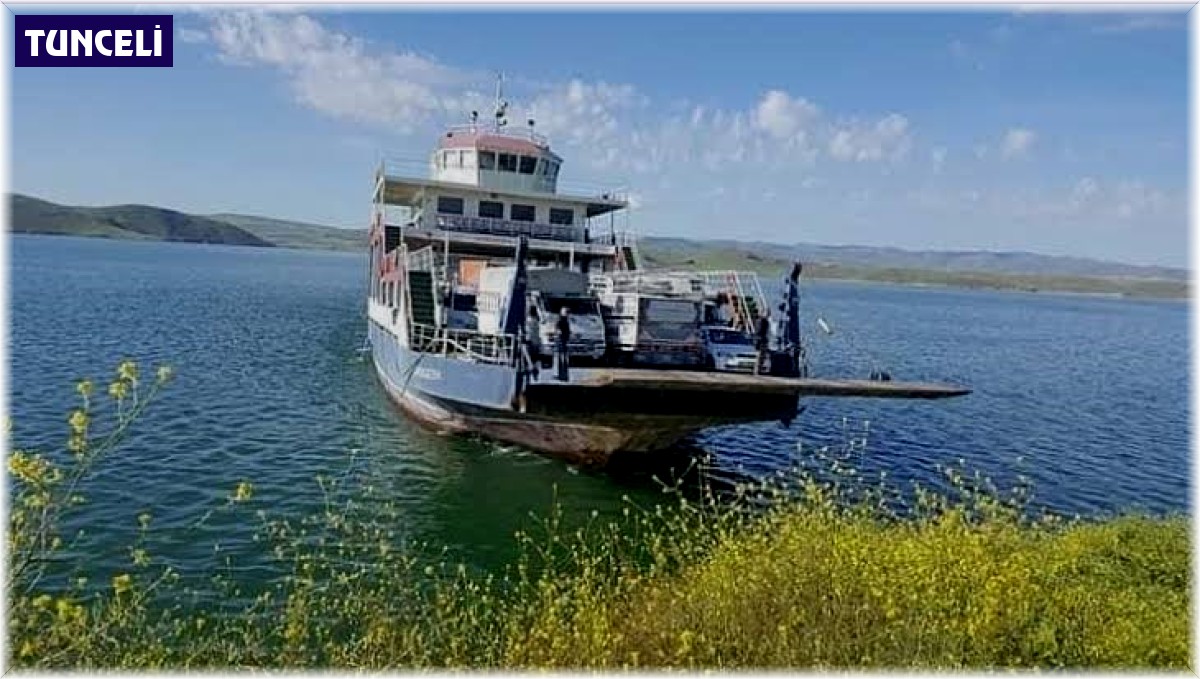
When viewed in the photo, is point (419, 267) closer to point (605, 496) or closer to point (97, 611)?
point (605, 496)

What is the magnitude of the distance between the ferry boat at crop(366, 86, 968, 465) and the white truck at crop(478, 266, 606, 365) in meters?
0.03

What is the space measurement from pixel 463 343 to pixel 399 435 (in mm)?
2399

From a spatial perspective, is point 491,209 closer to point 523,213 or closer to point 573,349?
point 523,213

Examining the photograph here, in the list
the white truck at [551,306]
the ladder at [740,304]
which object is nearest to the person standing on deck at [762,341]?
the ladder at [740,304]

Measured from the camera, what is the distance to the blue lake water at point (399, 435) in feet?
48.0

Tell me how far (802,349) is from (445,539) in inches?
348

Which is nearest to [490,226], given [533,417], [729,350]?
[729,350]

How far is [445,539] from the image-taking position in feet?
45.2

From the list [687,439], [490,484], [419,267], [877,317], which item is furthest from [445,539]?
[877,317]

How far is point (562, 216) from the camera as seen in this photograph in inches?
1109

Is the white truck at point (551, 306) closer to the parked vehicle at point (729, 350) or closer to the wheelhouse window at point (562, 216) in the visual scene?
the parked vehicle at point (729, 350)

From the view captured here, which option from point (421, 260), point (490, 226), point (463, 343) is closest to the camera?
point (463, 343)

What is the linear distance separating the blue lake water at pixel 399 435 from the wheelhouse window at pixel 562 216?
7.38m

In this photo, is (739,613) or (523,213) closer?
(739,613)
